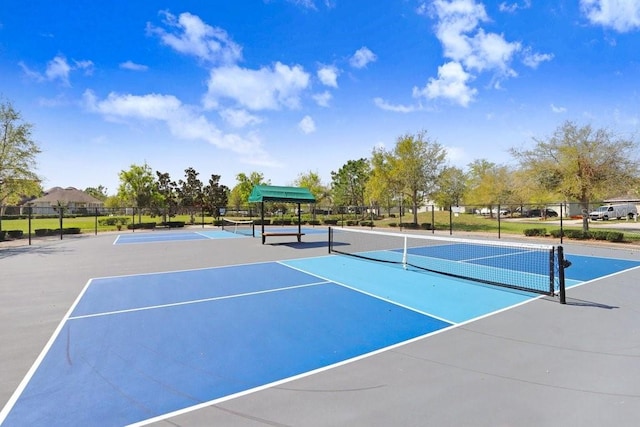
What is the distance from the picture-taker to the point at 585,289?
24.1 ft

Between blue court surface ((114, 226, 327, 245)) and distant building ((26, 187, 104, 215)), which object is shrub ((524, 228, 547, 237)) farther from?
distant building ((26, 187, 104, 215))

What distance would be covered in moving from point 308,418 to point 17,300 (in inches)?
288

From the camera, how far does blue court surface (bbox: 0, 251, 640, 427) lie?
3203 mm

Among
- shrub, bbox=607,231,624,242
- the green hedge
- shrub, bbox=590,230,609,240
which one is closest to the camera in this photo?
shrub, bbox=607,231,624,242

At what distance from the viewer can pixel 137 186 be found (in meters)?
32.1

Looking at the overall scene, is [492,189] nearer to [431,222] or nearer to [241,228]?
[431,222]

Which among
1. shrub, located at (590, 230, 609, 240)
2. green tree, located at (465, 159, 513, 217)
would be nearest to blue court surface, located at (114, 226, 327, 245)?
shrub, located at (590, 230, 609, 240)

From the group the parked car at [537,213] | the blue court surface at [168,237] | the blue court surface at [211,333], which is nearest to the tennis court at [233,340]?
the blue court surface at [211,333]

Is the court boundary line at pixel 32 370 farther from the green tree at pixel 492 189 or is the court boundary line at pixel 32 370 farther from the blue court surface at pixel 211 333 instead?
the green tree at pixel 492 189

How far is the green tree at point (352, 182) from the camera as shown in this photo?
4478 centimetres

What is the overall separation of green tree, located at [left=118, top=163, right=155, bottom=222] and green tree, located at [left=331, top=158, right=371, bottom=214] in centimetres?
2522

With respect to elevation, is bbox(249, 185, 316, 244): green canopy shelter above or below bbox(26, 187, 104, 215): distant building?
below

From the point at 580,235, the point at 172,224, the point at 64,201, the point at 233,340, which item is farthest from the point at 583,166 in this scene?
the point at 64,201

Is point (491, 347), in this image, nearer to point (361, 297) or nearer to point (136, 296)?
point (361, 297)
